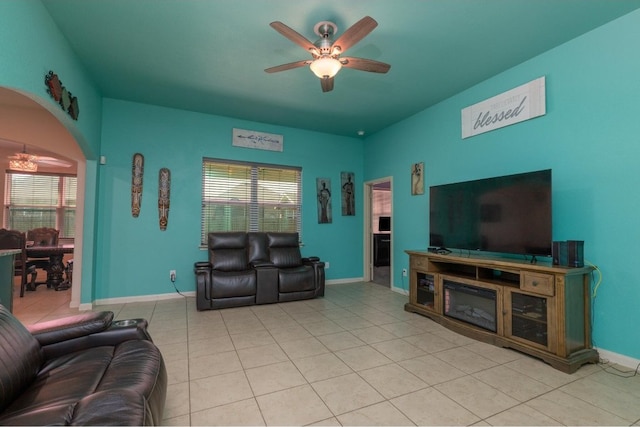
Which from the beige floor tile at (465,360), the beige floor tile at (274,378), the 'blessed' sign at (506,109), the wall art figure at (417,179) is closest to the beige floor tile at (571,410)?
the beige floor tile at (465,360)

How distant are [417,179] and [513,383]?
3023 mm

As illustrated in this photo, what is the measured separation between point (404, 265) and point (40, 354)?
14.3 feet

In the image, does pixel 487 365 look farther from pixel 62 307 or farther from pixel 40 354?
pixel 62 307

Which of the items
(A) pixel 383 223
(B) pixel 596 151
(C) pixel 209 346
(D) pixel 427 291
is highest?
(B) pixel 596 151

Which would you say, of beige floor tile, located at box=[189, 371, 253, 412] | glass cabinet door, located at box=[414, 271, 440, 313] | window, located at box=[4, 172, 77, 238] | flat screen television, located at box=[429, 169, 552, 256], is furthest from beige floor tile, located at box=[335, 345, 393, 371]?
window, located at box=[4, 172, 77, 238]

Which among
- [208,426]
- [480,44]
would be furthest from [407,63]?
[208,426]

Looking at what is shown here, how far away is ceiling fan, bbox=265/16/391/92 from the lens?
7.14 ft

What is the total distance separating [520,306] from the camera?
8.73ft

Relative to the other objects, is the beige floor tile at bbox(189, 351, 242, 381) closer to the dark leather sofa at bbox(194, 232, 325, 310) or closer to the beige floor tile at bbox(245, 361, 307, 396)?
the beige floor tile at bbox(245, 361, 307, 396)

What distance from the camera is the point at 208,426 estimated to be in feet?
5.46

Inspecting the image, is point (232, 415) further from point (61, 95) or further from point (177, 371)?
point (61, 95)

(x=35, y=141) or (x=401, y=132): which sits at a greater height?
(x=401, y=132)

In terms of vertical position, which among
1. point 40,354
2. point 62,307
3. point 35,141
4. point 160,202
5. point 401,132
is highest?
point 401,132

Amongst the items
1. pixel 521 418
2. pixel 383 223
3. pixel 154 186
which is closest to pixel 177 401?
pixel 521 418
